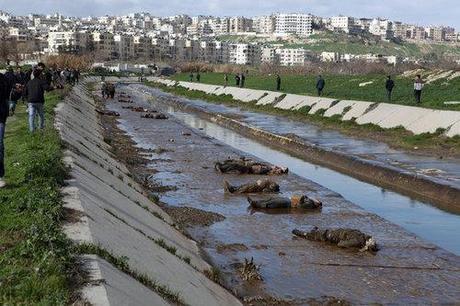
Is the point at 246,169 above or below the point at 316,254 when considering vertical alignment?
below

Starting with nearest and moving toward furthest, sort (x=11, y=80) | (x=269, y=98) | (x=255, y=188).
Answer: (x=11, y=80) < (x=255, y=188) < (x=269, y=98)

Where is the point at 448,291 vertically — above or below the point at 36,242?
below

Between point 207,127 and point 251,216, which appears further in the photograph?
point 207,127

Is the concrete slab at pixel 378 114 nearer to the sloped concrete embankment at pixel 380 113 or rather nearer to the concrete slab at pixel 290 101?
the sloped concrete embankment at pixel 380 113

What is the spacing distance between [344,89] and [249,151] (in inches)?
1136

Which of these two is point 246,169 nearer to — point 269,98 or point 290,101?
point 290,101

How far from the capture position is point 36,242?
6.86 meters

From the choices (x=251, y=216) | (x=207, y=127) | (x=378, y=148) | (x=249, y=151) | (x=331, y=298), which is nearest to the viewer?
(x=331, y=298)

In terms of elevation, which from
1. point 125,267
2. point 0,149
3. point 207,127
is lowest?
point 207,127

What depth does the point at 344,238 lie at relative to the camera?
11.8 m

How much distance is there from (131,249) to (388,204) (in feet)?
33.5

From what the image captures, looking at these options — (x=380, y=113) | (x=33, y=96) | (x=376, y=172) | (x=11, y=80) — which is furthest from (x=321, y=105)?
(x=11, y=80)

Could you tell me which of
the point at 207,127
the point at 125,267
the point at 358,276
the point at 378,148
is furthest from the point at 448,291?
the point at 207,127

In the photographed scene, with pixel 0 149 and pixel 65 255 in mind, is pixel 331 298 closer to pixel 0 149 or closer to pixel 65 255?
pixel 65 255
